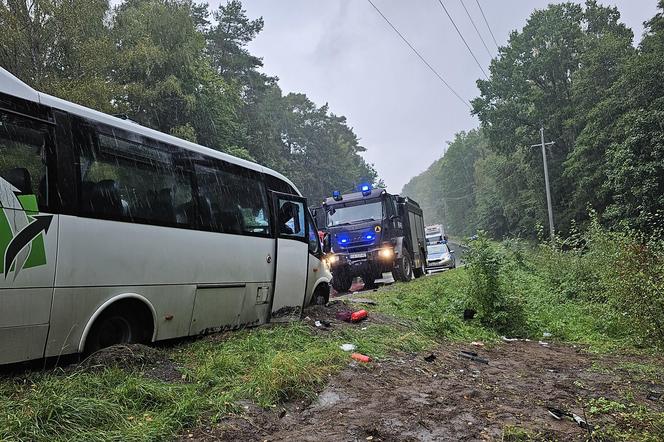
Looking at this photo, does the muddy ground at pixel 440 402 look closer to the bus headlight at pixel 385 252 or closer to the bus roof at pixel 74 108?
the bus roof at pixel 74 108

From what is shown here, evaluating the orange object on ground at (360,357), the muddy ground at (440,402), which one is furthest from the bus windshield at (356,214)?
the orange object on ground at (360,357)

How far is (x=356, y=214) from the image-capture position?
1504cm

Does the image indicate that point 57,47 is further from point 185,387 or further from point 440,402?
point 440,402

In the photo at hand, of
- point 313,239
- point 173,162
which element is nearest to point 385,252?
point 313,239

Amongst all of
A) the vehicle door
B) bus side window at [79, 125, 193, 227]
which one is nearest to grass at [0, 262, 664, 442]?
the vehicle door

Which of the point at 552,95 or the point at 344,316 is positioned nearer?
the point at 344,316

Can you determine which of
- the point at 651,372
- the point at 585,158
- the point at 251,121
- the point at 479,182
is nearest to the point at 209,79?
the point at 251,121

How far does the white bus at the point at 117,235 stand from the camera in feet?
13.0

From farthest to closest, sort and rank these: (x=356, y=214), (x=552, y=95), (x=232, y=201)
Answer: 1. (x=552, y=95)
2. (x=356, y=214)
3. (x=232, y=201)

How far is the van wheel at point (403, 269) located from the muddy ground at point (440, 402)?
8.52 meters

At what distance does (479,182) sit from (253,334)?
82489mm

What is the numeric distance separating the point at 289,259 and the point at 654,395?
5.09m

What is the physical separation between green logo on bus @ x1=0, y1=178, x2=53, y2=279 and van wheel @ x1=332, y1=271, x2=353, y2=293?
1158 cm

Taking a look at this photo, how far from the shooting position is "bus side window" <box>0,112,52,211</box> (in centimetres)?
387
